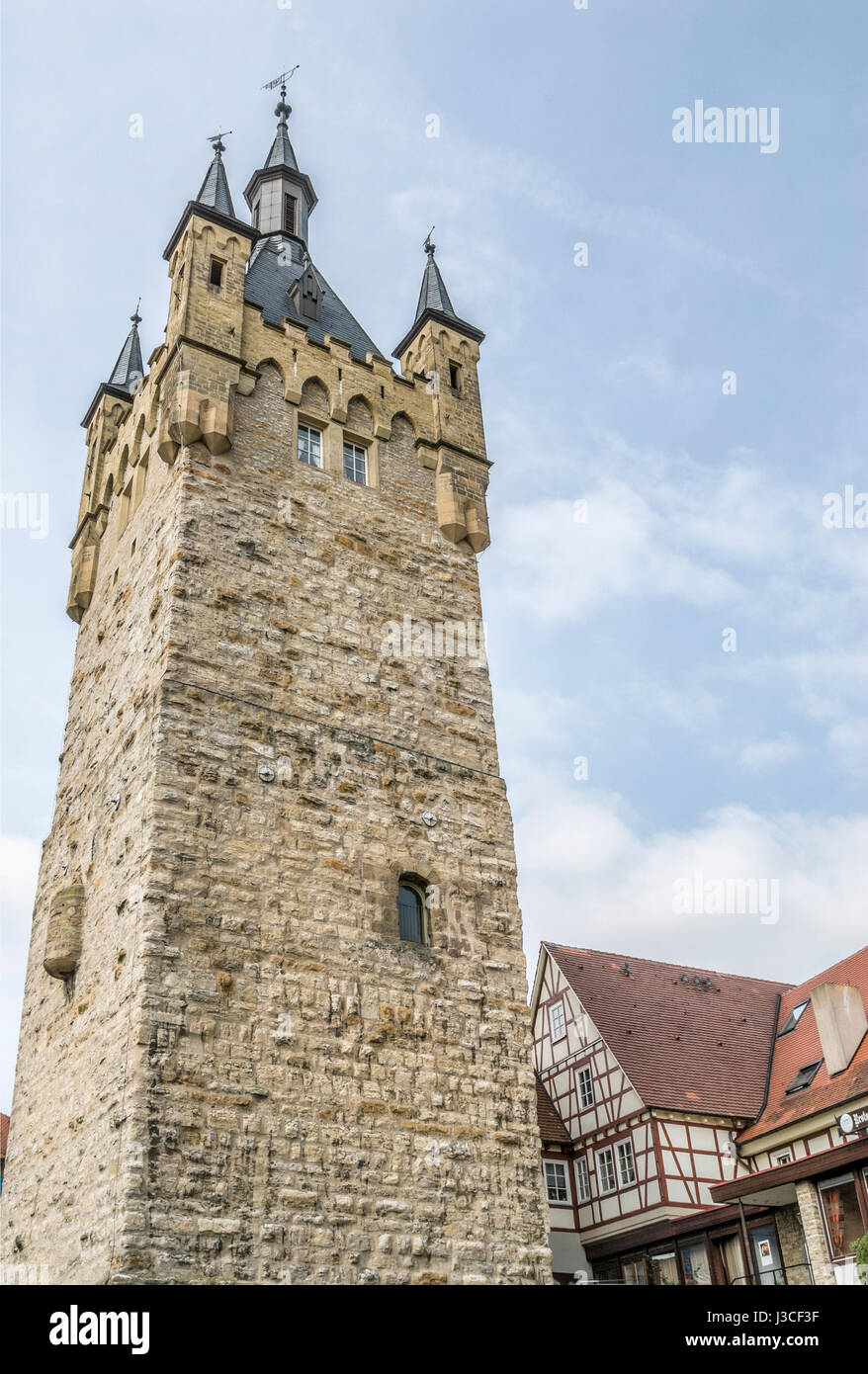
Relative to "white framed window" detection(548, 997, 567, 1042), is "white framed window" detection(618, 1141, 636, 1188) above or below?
below

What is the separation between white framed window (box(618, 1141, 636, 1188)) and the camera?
17.5 meters

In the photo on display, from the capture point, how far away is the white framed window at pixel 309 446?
43.7 feet

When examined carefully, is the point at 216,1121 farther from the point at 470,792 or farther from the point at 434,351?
the point at 434,351

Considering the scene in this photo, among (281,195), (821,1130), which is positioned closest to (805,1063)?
(821,1130)

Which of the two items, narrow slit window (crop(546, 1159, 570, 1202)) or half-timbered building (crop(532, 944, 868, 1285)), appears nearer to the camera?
half-timbered building (crop(532, 944, 868, 1285))

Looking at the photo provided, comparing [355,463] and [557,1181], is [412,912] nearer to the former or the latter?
[355,463]

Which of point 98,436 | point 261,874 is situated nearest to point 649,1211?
point 261,874

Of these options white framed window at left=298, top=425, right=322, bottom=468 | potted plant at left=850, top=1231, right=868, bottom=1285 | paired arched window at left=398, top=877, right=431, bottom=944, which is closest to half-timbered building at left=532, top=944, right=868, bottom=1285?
potted plant at left=850, top=1231, right=868, bottom=1285

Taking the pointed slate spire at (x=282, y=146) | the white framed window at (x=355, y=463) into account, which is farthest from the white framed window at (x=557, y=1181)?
the pointed slate spire at (x=282, y=146)

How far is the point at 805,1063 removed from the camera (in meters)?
18.3

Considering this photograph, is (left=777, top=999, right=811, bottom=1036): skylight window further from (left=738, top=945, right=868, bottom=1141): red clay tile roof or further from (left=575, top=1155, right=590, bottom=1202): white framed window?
(left=575, top=1155, right=590, bottom=1202): white framed window

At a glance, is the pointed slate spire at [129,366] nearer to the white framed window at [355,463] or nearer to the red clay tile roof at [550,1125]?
the white framed window at [355,463]

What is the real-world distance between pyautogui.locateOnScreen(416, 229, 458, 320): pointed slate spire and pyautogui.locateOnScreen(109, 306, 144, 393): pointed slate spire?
14.3 ft

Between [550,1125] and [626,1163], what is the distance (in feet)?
5.64
